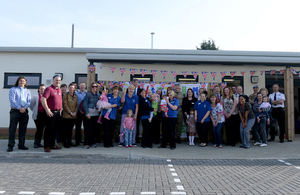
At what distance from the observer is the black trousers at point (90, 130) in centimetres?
779

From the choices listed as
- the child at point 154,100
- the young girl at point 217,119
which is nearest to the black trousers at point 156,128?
the child at point 154,100

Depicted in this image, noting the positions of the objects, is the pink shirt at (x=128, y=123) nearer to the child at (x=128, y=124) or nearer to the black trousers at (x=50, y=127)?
the child at (x=128, y=124)

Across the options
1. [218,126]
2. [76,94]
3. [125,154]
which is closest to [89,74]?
[76,94]

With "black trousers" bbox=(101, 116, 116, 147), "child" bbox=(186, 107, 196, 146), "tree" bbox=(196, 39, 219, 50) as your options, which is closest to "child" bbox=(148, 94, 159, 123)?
"child" bbox=(186, 107, 196, 146)

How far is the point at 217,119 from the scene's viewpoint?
27.0 feet

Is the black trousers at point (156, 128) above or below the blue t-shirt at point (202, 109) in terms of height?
below

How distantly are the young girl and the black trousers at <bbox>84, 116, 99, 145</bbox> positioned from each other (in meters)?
4.02

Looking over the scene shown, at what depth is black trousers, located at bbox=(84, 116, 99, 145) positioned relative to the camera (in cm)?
779

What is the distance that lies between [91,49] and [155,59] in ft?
10.9

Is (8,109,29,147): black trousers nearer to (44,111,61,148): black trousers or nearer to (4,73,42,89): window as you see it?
(44,111,61,148): black trousers

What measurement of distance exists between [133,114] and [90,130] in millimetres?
1528

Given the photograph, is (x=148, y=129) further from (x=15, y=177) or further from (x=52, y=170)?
(x=15, y=177)

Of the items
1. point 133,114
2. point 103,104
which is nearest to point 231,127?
point 133,114

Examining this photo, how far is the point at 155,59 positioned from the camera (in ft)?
30.9
